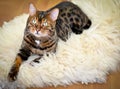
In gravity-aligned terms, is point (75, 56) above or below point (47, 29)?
below

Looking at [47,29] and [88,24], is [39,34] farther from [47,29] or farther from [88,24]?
[88,24]

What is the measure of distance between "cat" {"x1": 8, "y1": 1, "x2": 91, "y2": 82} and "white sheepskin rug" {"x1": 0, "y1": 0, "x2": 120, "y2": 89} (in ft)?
0.14

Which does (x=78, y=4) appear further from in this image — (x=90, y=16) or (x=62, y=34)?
(x=62, y=34)

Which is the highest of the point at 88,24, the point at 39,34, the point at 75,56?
the point at 39,34

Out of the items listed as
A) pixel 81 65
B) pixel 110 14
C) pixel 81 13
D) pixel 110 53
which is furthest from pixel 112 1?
pixel 81 65

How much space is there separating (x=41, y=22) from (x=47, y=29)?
0.06 metres

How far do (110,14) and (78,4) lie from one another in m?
0.30

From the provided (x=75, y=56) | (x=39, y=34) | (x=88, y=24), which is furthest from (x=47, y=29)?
(x=88, y=24)

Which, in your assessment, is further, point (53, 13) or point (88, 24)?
point (88, 24)

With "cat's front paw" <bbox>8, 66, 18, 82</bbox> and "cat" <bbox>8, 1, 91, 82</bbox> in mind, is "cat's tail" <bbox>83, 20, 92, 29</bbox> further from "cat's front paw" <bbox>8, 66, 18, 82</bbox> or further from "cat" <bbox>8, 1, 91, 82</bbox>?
→ "cat's front paw" <bbox>8, 66, 18, 82</bbox>

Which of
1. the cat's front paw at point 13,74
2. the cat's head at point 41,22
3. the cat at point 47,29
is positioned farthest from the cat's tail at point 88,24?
the cat's front paw at point 13,74

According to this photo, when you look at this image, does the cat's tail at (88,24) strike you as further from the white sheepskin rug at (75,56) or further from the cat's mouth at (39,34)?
the cat's mouth at (39,34)

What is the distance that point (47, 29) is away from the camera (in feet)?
5.20

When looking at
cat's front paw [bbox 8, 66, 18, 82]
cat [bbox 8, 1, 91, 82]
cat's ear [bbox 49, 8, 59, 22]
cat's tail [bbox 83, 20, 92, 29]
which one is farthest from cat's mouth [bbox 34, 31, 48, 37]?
cat's tail [bbox 83, 20, 92, 29]
